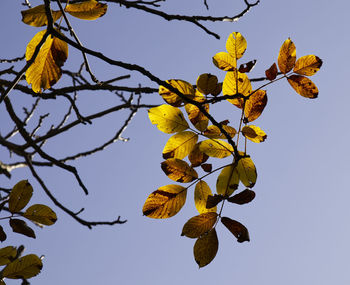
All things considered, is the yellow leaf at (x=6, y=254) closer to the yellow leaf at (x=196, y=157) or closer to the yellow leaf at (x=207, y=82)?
the yellow leaf at (x=196, y=157)

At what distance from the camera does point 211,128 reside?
105cm

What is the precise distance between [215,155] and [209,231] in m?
0.21

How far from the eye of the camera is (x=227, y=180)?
1002 mm

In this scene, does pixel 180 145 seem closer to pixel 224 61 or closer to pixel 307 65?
pixel 224 61

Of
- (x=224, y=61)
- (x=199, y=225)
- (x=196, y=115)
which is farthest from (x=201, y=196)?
A: (x=224, y=61)

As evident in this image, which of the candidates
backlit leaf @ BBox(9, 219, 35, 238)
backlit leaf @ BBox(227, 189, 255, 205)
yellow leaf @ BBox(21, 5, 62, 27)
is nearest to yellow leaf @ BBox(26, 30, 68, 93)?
yellow leaf @ BBox(21, 5, 62, 27)

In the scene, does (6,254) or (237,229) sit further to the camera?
(6,254)

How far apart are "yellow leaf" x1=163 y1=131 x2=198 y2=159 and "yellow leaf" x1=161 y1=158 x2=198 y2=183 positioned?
3 centimetres

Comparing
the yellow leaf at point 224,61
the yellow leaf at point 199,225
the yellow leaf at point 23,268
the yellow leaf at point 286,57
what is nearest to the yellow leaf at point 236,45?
the yellow leaf at point 224,61

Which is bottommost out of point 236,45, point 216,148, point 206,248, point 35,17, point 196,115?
point 206,248

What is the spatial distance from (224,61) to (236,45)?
6 cm

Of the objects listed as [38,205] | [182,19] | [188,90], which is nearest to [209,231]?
[188,90]

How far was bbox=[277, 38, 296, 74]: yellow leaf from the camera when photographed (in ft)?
3.40

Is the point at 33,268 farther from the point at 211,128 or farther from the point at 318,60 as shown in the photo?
the point at 318,60
